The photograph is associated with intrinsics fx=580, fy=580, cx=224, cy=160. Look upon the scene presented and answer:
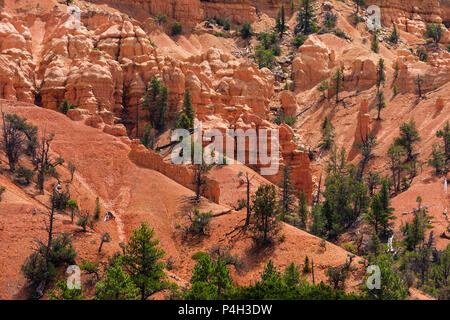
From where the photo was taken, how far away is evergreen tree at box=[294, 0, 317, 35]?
114 metres

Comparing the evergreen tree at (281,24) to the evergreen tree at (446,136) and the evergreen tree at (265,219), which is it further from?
the evergreen tree at (265,219)

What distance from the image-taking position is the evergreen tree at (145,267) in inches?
1389

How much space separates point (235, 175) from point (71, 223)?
21822 mm

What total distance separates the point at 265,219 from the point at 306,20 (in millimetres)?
76891

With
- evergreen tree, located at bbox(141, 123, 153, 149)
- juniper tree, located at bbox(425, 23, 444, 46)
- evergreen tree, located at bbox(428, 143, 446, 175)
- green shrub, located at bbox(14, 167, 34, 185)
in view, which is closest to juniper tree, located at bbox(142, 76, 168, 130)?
evergreen tree, located at bbox(141, 123, 153, 149)

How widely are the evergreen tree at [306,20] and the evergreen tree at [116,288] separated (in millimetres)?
89284

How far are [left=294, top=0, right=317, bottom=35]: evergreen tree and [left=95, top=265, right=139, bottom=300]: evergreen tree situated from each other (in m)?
89.3

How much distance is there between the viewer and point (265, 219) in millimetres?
45969

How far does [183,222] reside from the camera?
1892 inches

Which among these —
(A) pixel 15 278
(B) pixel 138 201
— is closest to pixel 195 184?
(B) pixel 138 201

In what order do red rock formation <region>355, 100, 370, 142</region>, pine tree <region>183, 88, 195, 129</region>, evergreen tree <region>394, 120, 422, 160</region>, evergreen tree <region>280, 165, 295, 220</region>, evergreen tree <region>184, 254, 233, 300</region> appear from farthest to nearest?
red rock formation <region>355, 100, 370, 142</region>
evergreen tree <region>394, 120, 422, 160</region>
pine tree <region>183, 88, 195, 129</region>
evergreen tree <region>280, 165, 295, 220</region>
evergreen tree <region>184, 254, 233, 300</region>

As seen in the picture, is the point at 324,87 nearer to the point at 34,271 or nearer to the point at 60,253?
the point at 60,253

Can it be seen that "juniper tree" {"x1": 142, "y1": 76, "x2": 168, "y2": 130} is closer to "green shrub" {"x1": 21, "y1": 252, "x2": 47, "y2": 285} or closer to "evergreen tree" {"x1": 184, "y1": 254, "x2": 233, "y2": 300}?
"evergreen tree" {"x1": 184, "y1": 254, "x2": 233, "y2": 300}

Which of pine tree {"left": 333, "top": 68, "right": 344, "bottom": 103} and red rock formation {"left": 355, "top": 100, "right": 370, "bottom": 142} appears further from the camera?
pine tree {"left": 333, "top": 68, "right": 344, "bottom": 103}
